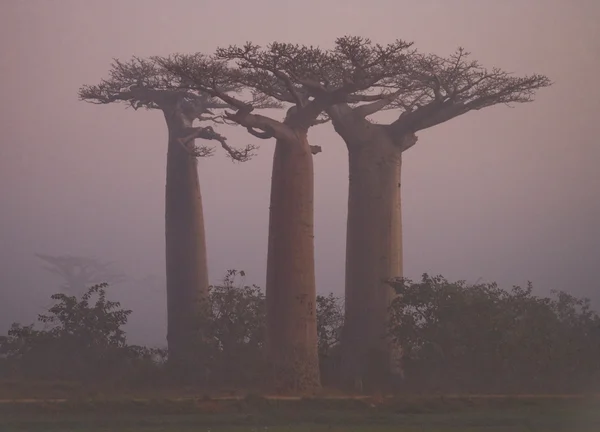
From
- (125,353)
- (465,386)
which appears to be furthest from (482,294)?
(125,353)

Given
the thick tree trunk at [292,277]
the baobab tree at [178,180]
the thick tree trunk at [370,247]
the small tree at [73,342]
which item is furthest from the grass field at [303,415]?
the baobab tree at [178,180]

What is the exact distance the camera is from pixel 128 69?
443 inches

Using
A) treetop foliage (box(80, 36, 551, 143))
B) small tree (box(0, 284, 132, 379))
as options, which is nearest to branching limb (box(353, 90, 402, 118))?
treetop foliage (box(80, 36, 551, 143))

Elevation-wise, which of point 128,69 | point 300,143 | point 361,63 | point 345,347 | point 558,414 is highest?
point 128,69

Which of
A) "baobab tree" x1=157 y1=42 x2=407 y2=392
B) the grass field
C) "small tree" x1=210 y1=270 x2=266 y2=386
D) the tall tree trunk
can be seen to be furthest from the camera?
the tall tree trunk

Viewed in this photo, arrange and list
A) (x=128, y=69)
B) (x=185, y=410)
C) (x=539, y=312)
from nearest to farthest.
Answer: (x=185, y=410) < (x=539, y=312) < (x=128, y=69)

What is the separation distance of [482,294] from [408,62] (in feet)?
8.39

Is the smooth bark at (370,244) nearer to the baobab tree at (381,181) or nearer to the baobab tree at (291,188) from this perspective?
the baobab tree at (381,181)

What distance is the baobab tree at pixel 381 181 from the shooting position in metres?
9.77

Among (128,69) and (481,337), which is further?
(128,69)

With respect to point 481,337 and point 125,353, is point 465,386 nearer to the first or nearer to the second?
point 481,337

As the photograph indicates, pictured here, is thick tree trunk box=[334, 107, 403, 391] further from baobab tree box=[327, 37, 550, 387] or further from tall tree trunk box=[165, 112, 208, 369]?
tall tree trunk box=[165, 112, 208, 369]

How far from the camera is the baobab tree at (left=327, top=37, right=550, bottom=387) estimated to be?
9773mm

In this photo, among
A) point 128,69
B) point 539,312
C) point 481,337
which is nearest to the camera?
point 481,337
